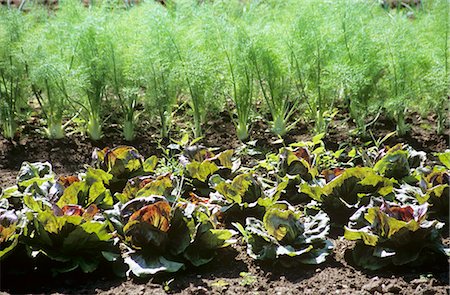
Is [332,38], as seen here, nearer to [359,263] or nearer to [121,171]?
[121,171]

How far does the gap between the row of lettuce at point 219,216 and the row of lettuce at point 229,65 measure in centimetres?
84

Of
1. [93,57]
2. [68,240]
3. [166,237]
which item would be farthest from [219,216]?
[93,57]

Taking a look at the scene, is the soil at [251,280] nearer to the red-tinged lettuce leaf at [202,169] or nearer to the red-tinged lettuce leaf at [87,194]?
the red-tinged lettuce leaf at [87,194]

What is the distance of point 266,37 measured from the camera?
4461mm

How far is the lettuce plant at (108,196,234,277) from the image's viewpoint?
9.67 feet

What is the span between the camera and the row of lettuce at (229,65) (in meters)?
4.41

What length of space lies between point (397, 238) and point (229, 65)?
195cm

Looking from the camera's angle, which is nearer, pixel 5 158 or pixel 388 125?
pixel 5 158

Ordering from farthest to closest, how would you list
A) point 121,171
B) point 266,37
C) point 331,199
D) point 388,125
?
point 388,125
point 266,37
point 121,171
point 331,199

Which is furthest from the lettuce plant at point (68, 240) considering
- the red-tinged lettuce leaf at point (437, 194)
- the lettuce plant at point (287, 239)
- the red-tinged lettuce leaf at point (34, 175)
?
the red-tinged lettuce leaf at point (437, 194)

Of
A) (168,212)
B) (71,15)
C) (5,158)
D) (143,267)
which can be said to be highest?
(71,15)

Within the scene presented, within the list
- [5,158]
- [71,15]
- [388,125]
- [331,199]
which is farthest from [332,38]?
[5,158]

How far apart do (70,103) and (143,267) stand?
202cm

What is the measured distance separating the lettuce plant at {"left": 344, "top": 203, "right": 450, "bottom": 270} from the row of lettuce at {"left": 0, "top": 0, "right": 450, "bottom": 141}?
145 cm
